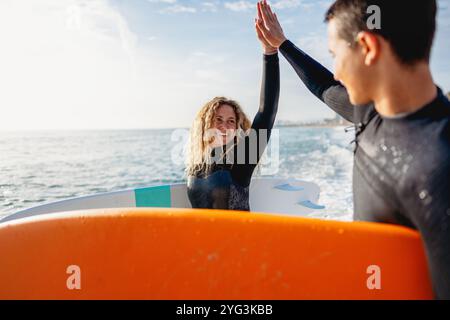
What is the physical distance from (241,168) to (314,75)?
68 centimetres

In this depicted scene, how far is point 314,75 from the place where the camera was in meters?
1.65

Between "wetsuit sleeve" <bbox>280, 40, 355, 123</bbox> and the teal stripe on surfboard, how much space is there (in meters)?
2.01

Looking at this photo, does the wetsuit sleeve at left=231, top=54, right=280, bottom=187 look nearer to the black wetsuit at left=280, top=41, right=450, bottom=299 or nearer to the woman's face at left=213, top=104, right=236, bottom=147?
the woman's face at left=213, top=104, right=236, bottom=147

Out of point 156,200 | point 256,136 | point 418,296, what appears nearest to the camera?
point 418,296

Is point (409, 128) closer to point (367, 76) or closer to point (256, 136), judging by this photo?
point (367, 76)

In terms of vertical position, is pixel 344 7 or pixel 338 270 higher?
pixel 344 7

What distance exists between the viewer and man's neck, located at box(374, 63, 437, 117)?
90cm

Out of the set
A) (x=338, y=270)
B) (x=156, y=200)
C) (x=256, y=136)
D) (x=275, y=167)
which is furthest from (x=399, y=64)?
(x=275, y=167)

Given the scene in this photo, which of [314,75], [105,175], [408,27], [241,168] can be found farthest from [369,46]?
[105,175]

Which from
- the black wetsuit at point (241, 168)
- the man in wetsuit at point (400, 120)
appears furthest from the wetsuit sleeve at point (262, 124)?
the man in wetsuit at point (400, 120)

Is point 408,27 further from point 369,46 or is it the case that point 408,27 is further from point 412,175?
point 412,175

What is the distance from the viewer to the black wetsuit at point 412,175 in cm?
77

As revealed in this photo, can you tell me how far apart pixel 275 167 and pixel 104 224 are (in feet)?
47.5

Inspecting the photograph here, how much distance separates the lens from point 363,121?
1.17 meters
